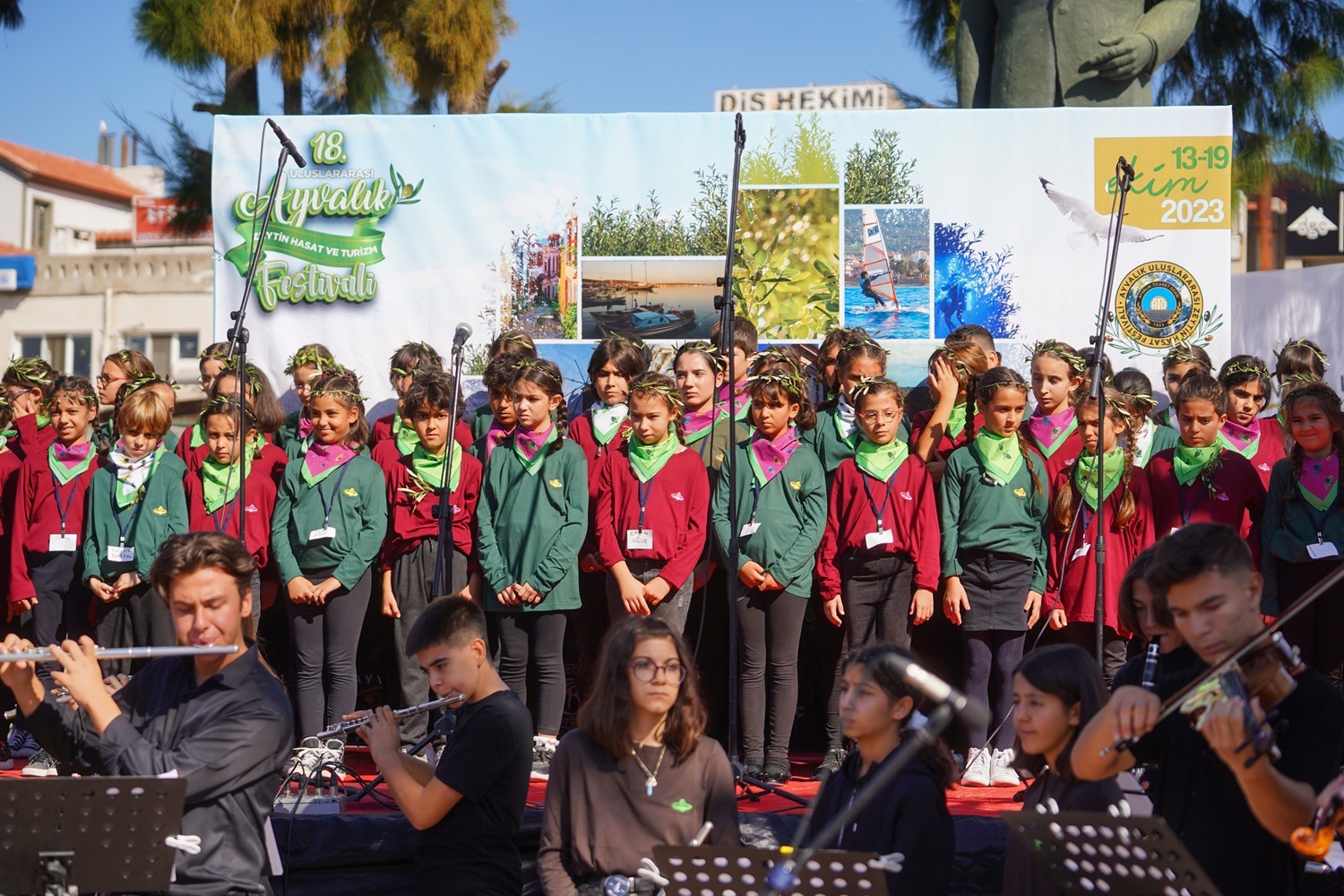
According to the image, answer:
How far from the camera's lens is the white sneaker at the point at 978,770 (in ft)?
18.7

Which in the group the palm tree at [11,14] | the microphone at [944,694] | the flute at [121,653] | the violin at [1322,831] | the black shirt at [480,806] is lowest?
the black shirt at [480,806]

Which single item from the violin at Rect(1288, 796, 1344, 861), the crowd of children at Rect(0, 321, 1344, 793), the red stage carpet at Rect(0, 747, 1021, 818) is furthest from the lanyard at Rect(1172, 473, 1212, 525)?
the violin at Rect(1288, 796, 1344, 861)

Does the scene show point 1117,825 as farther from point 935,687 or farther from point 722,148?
point 722,148

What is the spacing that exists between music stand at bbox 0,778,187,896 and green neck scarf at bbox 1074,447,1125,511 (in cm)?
403

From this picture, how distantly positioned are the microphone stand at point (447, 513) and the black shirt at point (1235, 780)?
3142 millimetres

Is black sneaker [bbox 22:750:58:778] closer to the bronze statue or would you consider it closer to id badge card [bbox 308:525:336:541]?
id badge card [bbox 308:525:336:541]

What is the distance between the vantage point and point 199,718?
3.36 meters

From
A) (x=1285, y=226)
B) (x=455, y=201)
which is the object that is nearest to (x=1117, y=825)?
(x=455, y=201)

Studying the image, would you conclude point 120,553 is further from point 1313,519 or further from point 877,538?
point 1313,519

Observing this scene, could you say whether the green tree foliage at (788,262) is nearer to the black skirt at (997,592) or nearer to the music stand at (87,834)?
the black skirt at (997,592)

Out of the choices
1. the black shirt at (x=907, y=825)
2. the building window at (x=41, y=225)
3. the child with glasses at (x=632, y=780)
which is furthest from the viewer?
the building window at (x=41, y=225)

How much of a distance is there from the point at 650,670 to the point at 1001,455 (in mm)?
2750

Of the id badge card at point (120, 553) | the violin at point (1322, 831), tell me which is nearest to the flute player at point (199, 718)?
the violin at point (1322, 831)

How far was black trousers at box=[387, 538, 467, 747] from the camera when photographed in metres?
6.22
